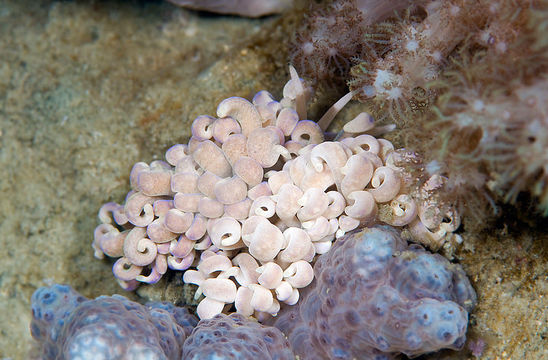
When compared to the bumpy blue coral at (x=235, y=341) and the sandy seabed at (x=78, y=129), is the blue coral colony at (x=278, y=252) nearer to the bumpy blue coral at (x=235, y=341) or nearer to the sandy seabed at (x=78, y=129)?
the bumpy blue coral at (x=235, y=341)

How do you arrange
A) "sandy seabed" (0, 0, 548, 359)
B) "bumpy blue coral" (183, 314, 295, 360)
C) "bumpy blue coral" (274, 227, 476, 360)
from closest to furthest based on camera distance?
"bumpy blue coral" (274, 227, 476, 360) < "bumpy blue coral" (183, 314, 295, 360) < "sandy seabed" (0, 0, 548, 359)

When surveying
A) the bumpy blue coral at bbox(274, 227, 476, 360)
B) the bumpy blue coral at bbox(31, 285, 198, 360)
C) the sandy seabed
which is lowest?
the bumpy blue coral at bbox(274, 227, 476, 360)

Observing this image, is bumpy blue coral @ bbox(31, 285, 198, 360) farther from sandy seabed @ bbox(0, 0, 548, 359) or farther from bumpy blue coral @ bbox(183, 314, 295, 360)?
sandy seabed @ bbox(0, 0, 548, 359)

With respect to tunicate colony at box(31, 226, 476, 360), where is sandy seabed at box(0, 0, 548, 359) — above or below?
above

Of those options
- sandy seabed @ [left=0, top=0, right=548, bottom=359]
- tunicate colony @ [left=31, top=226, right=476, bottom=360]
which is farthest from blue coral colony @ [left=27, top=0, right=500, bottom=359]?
sandy seabed @ [left=0, top=0, right=548, bottom=359]

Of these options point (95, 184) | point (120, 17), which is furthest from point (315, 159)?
point (120, 17)

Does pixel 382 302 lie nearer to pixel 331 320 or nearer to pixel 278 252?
pixel 331 320

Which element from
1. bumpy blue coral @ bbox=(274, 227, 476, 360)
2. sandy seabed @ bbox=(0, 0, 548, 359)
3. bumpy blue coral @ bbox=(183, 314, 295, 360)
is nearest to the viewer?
bumpy blue coral @ bbox=(274, 227, 476, 360)

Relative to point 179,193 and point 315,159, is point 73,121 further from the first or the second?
point 315,159
